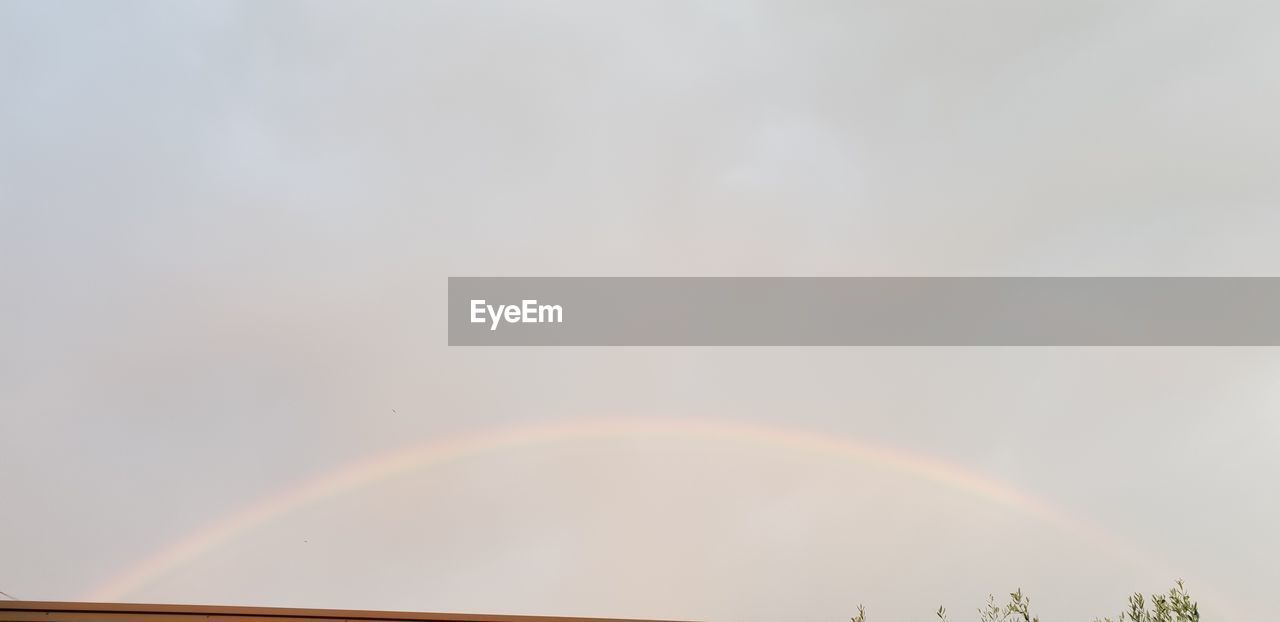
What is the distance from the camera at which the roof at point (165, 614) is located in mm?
14133

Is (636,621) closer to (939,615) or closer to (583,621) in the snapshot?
(583,621)

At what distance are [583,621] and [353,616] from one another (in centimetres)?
505

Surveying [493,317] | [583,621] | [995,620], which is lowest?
[995,620]

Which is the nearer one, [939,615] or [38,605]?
[38,605]

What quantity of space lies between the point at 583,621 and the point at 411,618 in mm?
3768

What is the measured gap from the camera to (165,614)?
14312 mm

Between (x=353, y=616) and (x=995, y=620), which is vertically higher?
(x=353, y=616)

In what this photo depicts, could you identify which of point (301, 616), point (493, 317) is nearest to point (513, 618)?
point (301, 616)

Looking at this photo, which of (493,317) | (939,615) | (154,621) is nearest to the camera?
(154,621)

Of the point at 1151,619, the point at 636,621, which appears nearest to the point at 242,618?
the point at 636,621

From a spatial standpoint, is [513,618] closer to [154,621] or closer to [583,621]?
[583,621]

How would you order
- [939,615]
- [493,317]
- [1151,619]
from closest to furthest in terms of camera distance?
1. [1151,619]
2. [939,615]
3. [493,317]

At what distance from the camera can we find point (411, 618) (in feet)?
48.2

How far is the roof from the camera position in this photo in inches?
556
